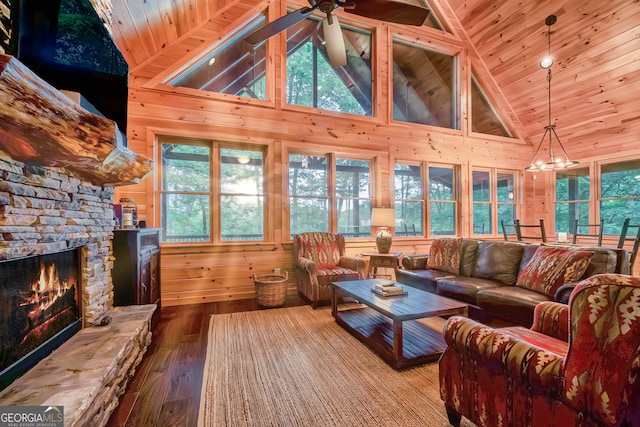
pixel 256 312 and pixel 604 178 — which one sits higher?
pixel 604 178

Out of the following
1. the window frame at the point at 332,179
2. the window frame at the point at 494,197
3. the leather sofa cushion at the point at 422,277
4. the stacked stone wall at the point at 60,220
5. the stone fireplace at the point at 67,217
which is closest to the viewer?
the stone fireplace at the point at 67,217

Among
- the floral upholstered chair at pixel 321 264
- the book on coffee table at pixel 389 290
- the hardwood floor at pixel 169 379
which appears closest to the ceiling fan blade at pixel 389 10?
the book on coffee table at pixel 389 290

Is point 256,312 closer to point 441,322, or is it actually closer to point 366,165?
point 441,322

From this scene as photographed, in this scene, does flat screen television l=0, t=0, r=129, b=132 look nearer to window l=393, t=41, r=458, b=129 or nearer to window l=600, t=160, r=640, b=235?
window l=393, t=41, r=458, b=129

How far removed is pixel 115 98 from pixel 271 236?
2467 mm

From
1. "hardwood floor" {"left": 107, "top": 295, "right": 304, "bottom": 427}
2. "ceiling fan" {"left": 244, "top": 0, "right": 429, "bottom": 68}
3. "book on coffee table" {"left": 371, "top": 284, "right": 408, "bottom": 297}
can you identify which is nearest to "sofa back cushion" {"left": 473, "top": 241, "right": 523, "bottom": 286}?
"book on coffee table" {"left": 371, "top": 284, "right": 408, "bottom": 297}

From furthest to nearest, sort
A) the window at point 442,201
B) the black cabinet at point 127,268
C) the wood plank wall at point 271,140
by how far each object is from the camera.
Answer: the window at point 442,201
the wood plank wall at point 271,140
the black cabinet at point 127,268

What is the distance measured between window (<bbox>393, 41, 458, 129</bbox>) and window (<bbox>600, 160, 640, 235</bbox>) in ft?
9.22

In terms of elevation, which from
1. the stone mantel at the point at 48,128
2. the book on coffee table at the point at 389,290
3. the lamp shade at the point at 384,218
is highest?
the stone mantel at the point at 48,128

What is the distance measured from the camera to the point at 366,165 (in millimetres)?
4895

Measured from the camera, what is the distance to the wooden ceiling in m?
3.61

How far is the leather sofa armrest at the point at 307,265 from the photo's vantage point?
11.3 ft

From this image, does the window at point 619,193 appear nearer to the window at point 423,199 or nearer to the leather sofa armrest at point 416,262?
the window at point 423,199

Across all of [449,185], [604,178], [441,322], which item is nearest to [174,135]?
[441,322]
